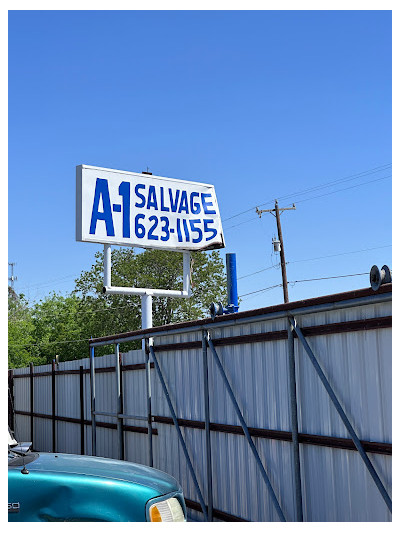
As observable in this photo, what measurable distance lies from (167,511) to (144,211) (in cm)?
944

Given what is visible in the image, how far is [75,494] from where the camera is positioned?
4.94 m

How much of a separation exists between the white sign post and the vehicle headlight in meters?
8.01

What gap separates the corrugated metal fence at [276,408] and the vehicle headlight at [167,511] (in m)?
1.78

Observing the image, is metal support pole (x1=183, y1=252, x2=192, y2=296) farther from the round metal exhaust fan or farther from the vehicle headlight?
the vehicle headlight

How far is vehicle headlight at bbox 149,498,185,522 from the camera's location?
5.18 metres

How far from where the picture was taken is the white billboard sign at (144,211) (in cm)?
1361

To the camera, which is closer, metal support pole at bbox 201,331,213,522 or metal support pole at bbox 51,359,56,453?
metal support pole at bbox 201,331,213,522

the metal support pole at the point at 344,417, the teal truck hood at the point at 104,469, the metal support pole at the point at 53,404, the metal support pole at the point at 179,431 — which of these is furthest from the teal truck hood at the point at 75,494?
the metal support pole at the point at 53,404

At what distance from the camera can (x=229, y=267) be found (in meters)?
12.5

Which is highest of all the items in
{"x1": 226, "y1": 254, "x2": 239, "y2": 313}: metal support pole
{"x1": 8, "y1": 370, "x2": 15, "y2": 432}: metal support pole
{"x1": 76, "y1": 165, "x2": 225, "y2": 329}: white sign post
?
{"x1": 76, "y1": 165, "x2": 225, "y2": 329}: white sign post

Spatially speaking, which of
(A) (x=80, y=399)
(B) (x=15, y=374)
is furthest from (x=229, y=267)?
(B) (x=15, y=374)

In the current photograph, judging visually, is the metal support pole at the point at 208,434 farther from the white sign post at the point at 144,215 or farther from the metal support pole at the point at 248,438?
the white sign post at the point at 144,215

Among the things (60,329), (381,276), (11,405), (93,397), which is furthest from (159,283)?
(381,276)

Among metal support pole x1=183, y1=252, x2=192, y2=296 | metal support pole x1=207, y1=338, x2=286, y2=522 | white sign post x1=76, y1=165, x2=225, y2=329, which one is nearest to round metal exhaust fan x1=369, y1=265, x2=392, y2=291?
metal support pole x1=207, y1=338, x2=286, y2=522
